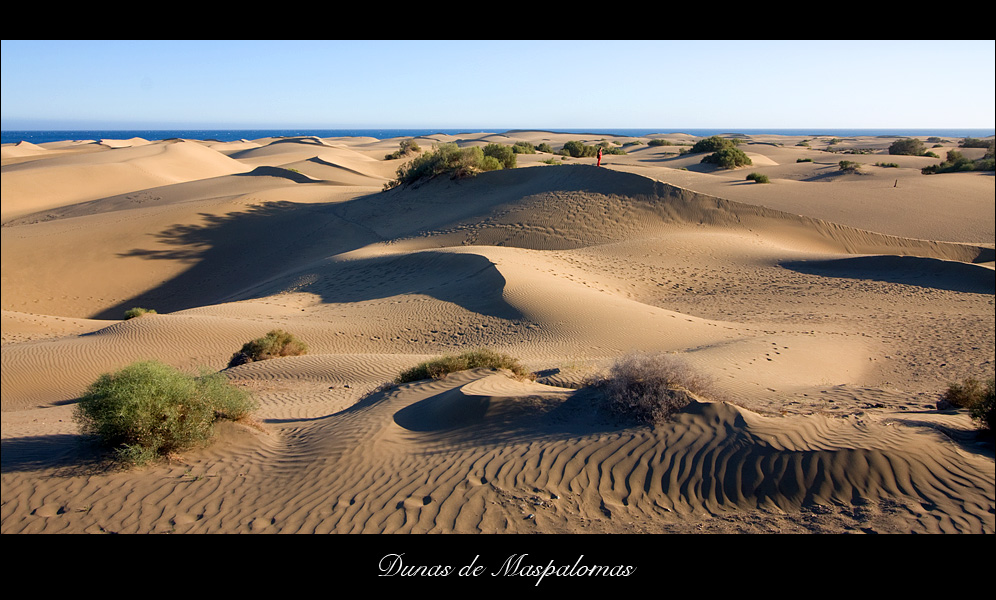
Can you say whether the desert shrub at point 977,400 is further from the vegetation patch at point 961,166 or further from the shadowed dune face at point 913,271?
the vegetation patch at point 961,166

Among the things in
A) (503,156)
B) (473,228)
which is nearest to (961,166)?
(503,156)

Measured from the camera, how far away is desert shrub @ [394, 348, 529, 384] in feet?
31.1

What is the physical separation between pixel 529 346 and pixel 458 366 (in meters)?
3.05

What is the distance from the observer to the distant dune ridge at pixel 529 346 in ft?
18.3

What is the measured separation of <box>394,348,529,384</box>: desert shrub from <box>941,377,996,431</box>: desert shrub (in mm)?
5356

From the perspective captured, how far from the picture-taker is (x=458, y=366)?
963cm

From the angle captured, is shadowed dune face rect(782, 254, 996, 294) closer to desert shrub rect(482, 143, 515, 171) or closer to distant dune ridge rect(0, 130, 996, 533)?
distant dune ridge rect(0, 130, 996, 533)

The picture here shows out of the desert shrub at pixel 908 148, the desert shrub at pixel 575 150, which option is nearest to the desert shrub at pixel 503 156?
the desert shrub at pixel 575 150

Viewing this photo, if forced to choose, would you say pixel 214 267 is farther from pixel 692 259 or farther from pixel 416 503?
pixel 416 503

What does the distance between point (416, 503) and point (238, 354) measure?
7.64 metres

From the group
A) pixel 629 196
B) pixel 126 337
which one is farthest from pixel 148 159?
pixel 126 337

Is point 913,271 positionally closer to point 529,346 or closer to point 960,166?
point 529,346

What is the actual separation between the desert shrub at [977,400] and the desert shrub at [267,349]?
10.6 meters

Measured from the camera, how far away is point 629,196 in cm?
2411
